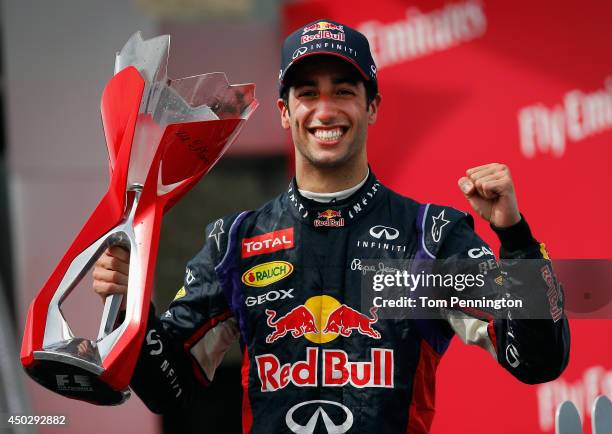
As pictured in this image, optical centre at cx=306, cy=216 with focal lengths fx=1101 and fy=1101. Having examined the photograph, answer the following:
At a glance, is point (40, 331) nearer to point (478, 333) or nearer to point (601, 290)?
point (478, 333)

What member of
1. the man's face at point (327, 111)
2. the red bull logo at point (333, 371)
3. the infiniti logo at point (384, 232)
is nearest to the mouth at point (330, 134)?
the man's face at point (327, 111)

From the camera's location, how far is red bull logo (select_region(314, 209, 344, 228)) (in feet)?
7.85

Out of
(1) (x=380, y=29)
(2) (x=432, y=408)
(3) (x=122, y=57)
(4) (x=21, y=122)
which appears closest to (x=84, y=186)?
(4) (x=21, y=122)

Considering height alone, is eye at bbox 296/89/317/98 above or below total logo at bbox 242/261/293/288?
above

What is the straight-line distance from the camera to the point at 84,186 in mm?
5203

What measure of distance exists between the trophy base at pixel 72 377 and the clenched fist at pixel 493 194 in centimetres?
78

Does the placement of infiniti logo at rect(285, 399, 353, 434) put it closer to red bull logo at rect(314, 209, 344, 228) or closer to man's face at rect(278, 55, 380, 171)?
red bull logo at rect(314, 209, 344, 228)

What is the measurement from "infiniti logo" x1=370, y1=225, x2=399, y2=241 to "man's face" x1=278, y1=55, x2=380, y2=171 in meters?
0.16

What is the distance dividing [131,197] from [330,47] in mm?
534

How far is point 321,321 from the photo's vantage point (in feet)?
7.63

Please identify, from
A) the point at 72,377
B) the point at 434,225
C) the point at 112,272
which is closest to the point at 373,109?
the point at 434,225

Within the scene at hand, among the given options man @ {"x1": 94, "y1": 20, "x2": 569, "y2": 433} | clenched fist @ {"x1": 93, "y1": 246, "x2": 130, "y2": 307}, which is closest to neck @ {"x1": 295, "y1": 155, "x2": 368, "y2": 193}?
man @ {"x1": 94, "y1": 20, "x2": 569, "y2": 433}

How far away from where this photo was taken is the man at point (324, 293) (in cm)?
226

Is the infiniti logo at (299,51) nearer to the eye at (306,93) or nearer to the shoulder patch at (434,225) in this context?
the eye at (306,93)
